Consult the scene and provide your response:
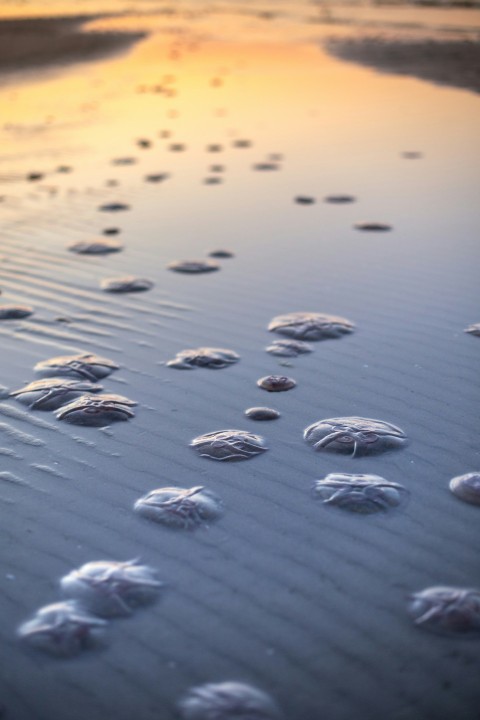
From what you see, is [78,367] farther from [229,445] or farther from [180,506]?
[180,506]

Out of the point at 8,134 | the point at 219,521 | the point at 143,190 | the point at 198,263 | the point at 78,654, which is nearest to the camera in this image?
the point at 78,654

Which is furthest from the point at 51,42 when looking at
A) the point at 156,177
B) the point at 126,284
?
the point at 126,284

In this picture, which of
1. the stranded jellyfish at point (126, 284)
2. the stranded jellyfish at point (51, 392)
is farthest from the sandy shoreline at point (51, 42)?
the stranded jellyfish at point (51, 392)

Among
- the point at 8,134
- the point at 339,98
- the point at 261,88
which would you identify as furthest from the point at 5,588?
the point at 261,88

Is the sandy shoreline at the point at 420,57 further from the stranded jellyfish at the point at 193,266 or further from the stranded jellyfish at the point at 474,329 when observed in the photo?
the stranded jellyfish at the point at 474,329

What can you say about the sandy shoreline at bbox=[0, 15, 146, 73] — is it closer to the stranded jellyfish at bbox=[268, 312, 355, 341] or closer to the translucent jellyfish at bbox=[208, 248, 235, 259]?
the translucent jellyfish at bbox=[208, 248, 235, 259]

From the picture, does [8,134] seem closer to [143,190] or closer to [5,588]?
[143,190]
